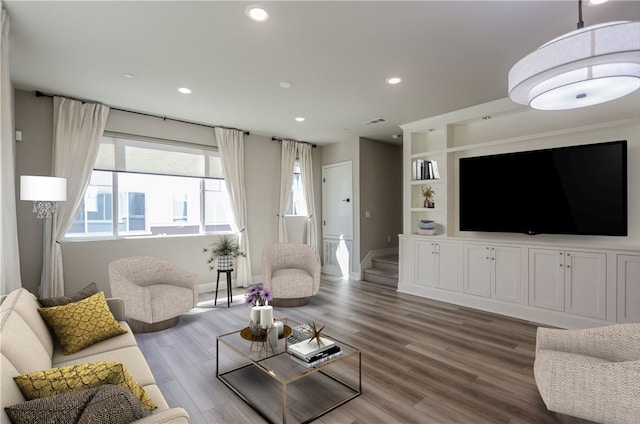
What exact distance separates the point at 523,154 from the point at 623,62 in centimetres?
299

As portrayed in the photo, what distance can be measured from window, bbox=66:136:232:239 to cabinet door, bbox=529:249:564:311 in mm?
4604

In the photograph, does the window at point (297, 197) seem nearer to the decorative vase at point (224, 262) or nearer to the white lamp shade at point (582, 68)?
the decorative vase at point (224, 262)

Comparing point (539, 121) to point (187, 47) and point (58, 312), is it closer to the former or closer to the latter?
point (187, 47)

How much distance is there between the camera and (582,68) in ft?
4.82

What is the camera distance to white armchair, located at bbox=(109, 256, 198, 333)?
3357 millimetres

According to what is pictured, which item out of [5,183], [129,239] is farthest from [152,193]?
[5,183]

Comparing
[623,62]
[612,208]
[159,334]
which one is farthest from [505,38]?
[159,334]

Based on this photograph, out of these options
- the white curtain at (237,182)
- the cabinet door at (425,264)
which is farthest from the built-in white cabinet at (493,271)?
the white curtain at (237,182)

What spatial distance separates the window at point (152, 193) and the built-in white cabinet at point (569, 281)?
4659 mm

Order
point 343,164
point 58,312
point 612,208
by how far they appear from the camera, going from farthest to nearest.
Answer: point 343,164 → point 612,208 → point 58,312

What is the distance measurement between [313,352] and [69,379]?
1.37 m

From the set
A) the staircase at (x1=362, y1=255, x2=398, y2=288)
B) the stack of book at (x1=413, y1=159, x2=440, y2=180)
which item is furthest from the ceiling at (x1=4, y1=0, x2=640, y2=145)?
the staircase at (x1=362, y1=255, x2=398, y2=288)

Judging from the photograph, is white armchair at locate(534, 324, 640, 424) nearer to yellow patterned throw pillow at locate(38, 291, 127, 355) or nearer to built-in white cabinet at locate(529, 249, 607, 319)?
built-in white cabinet at locate(529, 249, 607, 319)

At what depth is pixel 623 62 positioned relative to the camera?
1370 mm
